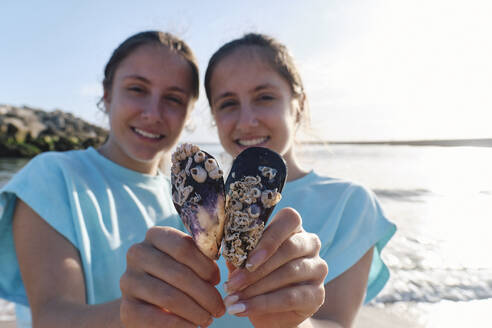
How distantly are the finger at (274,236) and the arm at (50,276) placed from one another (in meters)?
0.60

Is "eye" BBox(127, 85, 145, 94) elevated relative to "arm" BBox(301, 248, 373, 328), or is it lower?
elevated

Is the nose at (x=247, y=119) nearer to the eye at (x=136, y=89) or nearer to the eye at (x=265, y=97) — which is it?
the eye at (x=265, y=97)

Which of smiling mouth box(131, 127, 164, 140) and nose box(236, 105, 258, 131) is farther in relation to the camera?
smiling mouth box(131, 127, 164, 140)

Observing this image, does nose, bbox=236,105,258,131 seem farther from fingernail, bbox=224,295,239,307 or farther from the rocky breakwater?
the rocky breakwater

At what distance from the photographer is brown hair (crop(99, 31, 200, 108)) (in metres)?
2.22

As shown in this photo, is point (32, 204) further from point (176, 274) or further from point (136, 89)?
point (176, 274)

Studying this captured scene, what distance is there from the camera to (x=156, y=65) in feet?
6.88

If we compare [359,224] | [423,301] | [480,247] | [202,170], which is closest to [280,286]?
[202,170]

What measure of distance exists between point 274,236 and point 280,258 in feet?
0.23

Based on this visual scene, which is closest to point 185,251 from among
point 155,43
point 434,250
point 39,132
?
point 155,43

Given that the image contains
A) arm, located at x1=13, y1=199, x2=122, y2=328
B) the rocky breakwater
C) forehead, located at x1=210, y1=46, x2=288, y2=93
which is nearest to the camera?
arm, located at x1=13, y1=199, x2=122, y2=328

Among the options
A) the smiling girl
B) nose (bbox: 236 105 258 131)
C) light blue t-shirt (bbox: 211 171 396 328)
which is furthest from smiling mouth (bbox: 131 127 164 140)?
light blue t-shirt (bbox: 211 171 396 328)

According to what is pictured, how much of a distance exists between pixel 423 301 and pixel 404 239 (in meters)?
2.24

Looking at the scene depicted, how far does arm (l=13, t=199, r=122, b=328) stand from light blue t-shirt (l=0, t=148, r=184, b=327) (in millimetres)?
58
